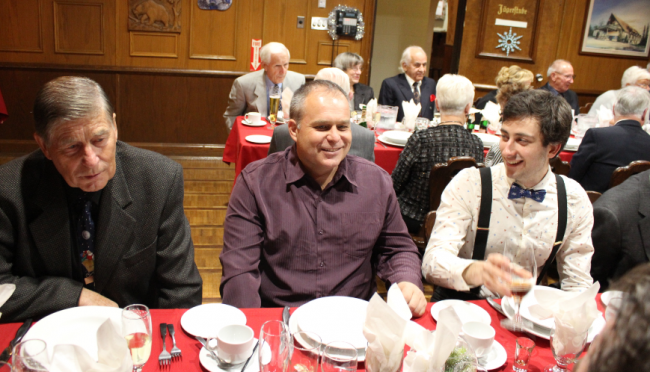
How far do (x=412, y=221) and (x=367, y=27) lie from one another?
439cm

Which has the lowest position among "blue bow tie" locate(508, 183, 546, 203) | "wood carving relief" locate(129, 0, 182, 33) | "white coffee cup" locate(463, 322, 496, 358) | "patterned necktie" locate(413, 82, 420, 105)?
"white coffee cup" locate(463, 322, 496, 358)

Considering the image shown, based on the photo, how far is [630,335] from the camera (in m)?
0.58

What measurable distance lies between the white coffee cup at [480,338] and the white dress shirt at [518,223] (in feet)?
1.78

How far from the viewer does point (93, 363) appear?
1054 mm

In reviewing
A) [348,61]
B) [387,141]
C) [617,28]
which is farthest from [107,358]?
[617,28]

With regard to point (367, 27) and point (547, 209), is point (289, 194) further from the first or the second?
point (367, 27)

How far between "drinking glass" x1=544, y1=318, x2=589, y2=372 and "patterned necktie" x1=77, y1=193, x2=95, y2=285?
4.82ft

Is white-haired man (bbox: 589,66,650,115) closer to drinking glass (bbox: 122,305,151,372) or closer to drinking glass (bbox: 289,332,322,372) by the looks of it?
drinking glass (bbox: 289,332,322,372)

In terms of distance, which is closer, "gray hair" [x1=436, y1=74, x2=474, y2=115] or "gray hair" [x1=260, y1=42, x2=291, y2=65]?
"gray hair" [x1=436, y1=74, x2=474, y2=115]

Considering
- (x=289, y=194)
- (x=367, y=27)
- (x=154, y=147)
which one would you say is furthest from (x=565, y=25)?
(x=289, y=194)

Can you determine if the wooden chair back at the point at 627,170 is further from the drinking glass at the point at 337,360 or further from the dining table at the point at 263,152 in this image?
the drinking glass at the point at 337,360

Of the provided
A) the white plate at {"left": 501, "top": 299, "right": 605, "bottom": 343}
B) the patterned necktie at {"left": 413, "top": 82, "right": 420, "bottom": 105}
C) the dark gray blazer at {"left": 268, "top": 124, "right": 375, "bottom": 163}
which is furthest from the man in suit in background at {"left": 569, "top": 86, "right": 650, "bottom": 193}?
the white plate at {"left": 501, "top": 299, "right": 605, "bottom": 343}

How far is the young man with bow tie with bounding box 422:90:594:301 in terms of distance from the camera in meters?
1.93

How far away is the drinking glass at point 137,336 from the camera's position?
46.5 inches
